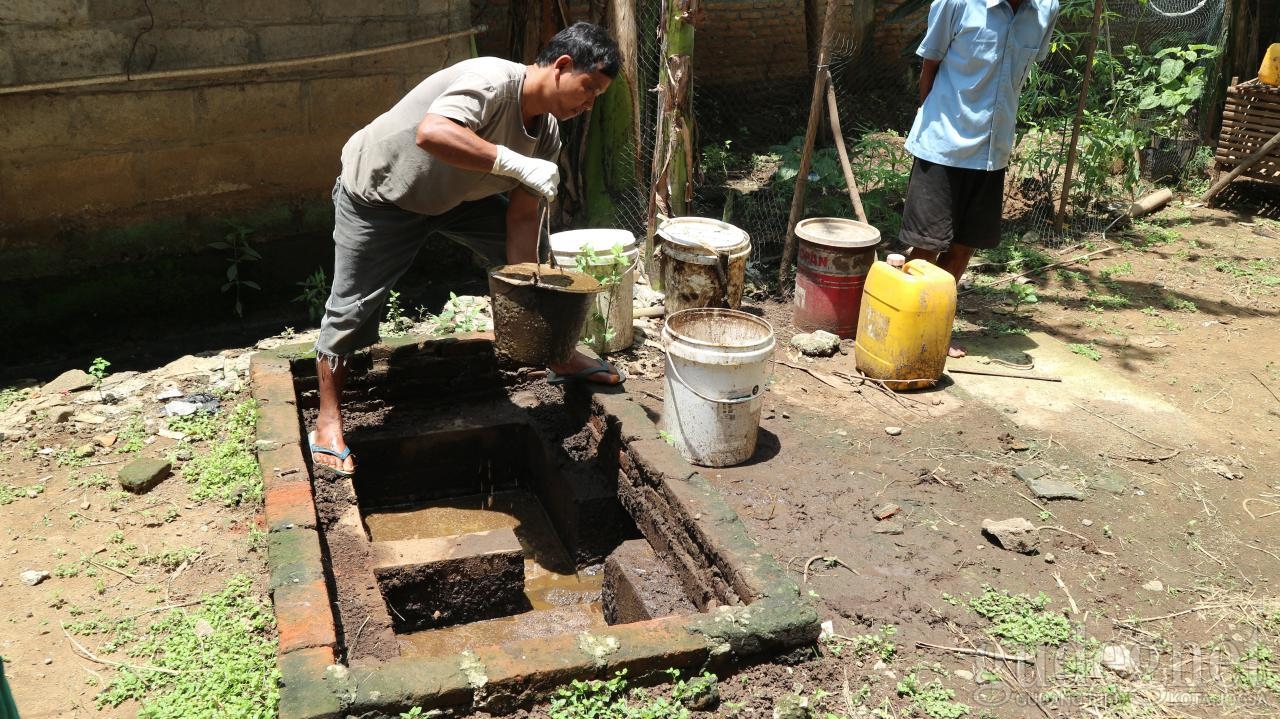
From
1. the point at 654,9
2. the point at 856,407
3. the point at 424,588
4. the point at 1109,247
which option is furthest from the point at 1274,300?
the point at 424,588

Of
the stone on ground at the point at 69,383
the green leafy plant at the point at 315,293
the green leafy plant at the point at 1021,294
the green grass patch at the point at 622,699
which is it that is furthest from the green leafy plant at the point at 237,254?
the green leafy plant at the point at 1021,294

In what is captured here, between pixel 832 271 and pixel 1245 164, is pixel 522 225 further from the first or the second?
pixel 1245 164

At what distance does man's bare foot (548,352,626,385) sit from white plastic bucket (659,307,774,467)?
29 centimetres

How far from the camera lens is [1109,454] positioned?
4613 millimetres

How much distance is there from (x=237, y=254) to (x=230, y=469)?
6.85 ft

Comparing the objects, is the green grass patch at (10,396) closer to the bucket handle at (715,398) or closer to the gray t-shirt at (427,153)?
the gray t-shirt at (427,153)

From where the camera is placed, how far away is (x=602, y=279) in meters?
5.28

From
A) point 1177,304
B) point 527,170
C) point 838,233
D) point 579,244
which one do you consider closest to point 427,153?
point 527,170

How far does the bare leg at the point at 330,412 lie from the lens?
164 inches

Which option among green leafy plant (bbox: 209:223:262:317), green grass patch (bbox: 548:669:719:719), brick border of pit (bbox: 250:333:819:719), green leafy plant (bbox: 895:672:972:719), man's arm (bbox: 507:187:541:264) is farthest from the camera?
green leafy plant (bbox: 209:223:262:317)

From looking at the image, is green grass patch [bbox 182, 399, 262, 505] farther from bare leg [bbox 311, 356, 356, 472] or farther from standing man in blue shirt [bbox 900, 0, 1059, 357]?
standing man in blue shirt [bbox 900, 0, 1059, 357]

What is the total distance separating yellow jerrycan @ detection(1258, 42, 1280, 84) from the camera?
800 centimetres

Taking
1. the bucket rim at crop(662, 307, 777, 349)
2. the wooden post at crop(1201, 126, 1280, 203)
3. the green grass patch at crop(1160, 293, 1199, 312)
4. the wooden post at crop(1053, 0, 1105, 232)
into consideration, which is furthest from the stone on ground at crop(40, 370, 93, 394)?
the wooden post at crop(1201, 126, 1280, 203)

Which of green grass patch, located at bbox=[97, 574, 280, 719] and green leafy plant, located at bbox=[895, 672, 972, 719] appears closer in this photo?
green grass patch, located at bbox=[97, 574, 280, 719]
